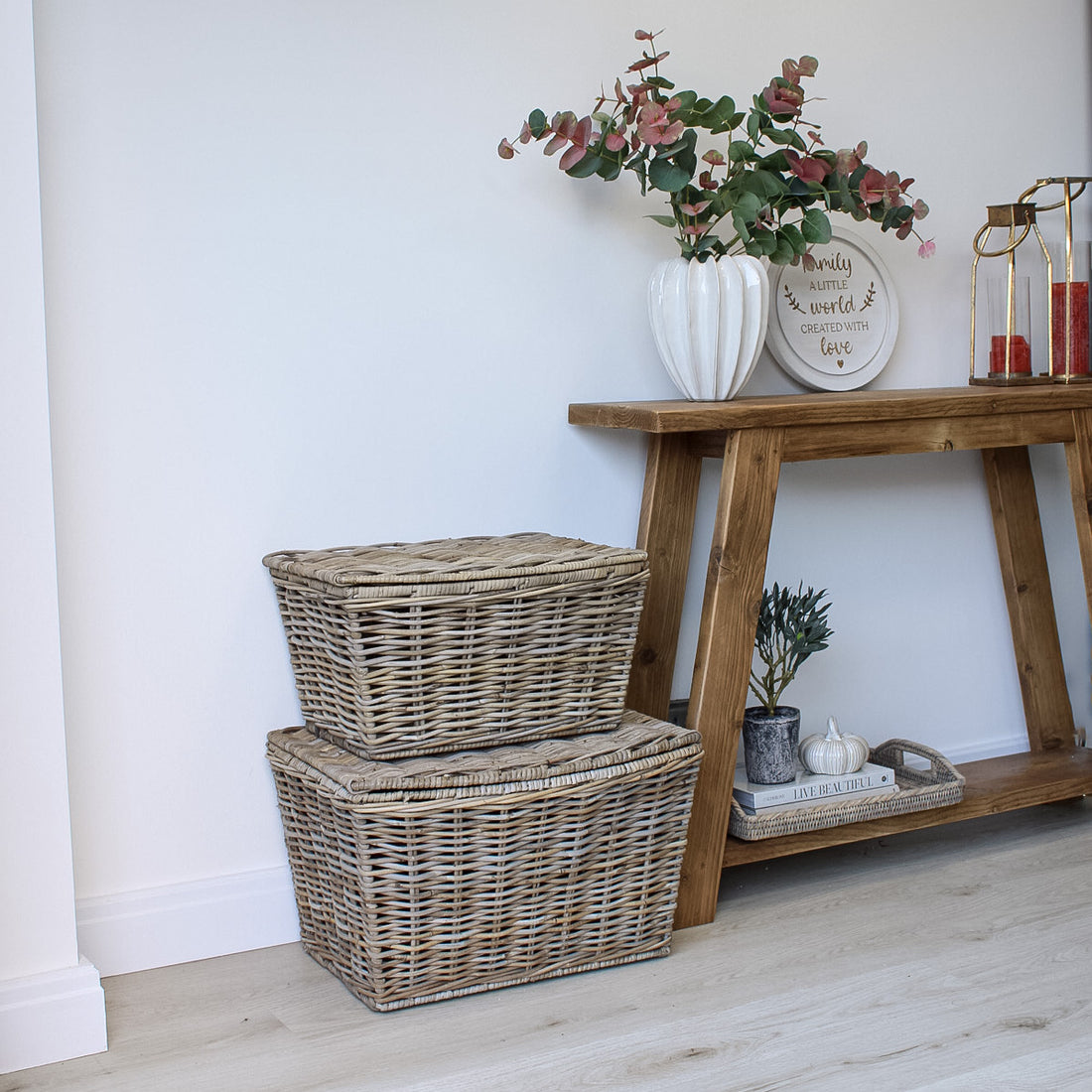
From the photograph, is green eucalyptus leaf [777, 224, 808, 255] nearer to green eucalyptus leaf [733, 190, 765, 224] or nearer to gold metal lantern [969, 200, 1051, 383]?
green eucalyptus leaf [733, 190, 765, 224]

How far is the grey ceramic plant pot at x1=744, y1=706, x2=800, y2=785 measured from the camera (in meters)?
1.93

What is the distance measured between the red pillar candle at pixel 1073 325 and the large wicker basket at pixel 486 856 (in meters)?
1.11

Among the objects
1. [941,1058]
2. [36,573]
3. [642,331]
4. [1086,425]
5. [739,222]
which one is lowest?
[941,1058]

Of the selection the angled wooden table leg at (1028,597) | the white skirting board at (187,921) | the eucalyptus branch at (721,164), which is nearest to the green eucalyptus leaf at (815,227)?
the eucalyptus branch at (721,164)

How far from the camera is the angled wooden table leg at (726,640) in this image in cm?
179

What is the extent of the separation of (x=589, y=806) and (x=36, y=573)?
0.73 m

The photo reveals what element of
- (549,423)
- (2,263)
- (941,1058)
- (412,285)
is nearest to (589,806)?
(941,1058)

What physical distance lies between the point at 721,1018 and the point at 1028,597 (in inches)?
47.4

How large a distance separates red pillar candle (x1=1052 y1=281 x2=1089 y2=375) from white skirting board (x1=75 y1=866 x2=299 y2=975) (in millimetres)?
1549

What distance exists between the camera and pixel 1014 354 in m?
2.24

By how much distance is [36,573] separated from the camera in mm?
1473

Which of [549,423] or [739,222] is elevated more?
[739,222]

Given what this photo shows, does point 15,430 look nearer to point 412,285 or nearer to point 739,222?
point 412,285

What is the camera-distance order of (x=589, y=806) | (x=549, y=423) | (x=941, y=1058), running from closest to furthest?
(x=941, y=1058)
(x=589, y=806)
(x=549, y=423)
